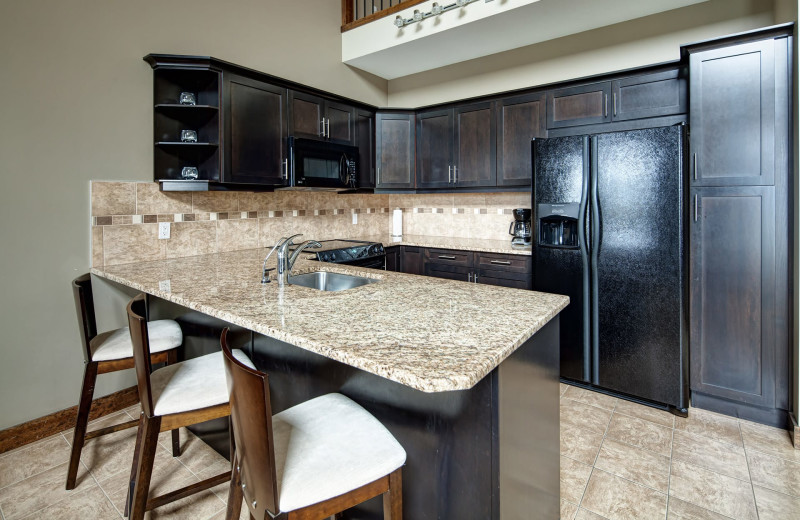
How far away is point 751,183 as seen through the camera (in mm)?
2404

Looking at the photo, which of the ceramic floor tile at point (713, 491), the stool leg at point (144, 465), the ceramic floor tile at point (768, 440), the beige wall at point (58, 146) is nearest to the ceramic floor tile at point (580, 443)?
the ceramic floor tile at point (713, 491)

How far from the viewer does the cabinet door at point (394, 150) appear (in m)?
4.15

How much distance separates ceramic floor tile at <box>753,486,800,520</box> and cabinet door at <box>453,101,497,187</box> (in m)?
2.65

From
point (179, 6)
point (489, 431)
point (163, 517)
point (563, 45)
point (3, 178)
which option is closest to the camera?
point (489, 431)

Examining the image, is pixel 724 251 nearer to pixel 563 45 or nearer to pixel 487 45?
pixel 563 45

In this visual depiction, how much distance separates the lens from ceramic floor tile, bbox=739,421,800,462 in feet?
7.11

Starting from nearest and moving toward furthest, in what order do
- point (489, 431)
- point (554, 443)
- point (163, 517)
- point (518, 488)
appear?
point (489, 431) < point (518, 488) < point (554, 443) < point (163, 517)

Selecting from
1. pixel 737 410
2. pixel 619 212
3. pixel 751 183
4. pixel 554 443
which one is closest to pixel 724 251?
pixel 751 183

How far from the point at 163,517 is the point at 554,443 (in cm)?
159

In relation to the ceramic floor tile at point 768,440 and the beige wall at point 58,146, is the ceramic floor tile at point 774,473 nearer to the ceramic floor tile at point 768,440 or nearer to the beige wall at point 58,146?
the ceramic floor tile at point 768,440

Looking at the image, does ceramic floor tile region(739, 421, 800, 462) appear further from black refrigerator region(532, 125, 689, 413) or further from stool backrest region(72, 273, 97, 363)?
stool backrest region(72, 273, 97, 363)

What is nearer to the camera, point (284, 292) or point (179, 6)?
point (284, 292)

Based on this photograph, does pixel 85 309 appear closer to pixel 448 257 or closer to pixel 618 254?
pixel 448 257

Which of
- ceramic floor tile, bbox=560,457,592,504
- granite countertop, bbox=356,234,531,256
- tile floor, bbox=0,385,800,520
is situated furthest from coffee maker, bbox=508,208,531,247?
ceramic floor tile, bbox=560,457,592,504
